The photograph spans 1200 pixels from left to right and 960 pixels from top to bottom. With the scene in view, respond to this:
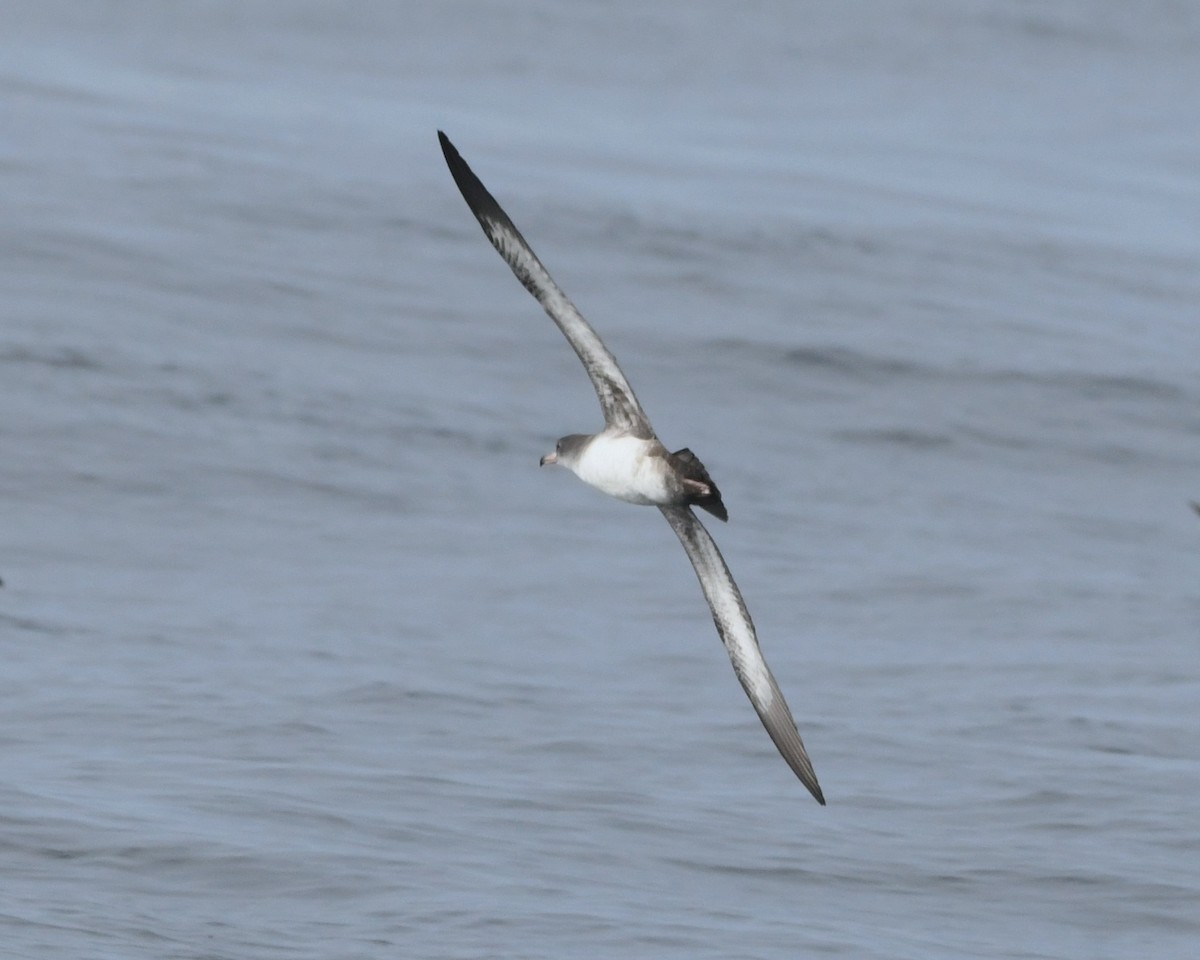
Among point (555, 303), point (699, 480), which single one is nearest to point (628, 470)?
point (699, 480)

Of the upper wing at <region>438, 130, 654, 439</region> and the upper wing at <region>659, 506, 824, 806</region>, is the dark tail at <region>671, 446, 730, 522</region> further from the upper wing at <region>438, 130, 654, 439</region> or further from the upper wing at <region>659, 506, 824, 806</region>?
the upper wing at <region>659, 506, 824, 806</region>

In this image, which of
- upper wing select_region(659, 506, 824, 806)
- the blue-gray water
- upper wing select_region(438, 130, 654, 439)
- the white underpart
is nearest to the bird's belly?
the white underpart

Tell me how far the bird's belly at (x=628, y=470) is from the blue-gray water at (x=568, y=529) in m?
2.56

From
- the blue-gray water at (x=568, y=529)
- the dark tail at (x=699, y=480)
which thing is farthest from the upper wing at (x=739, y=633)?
the blue-gray water at (x=568, y=529)

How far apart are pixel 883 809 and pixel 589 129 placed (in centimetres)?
2511

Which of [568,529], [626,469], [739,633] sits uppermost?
[626,469]

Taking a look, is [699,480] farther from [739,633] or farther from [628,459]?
[739,633]

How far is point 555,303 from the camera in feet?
31.1

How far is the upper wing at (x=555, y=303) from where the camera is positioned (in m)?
9.47

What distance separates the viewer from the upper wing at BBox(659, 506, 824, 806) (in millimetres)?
10258

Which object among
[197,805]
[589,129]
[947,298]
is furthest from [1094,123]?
[197,805]

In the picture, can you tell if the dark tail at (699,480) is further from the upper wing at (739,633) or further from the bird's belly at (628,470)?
the upper wing at (739,633)

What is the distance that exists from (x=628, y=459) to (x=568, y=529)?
32.5 feet

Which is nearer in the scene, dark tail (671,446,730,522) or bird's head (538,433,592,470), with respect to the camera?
dark tail (671,446,730,522)
